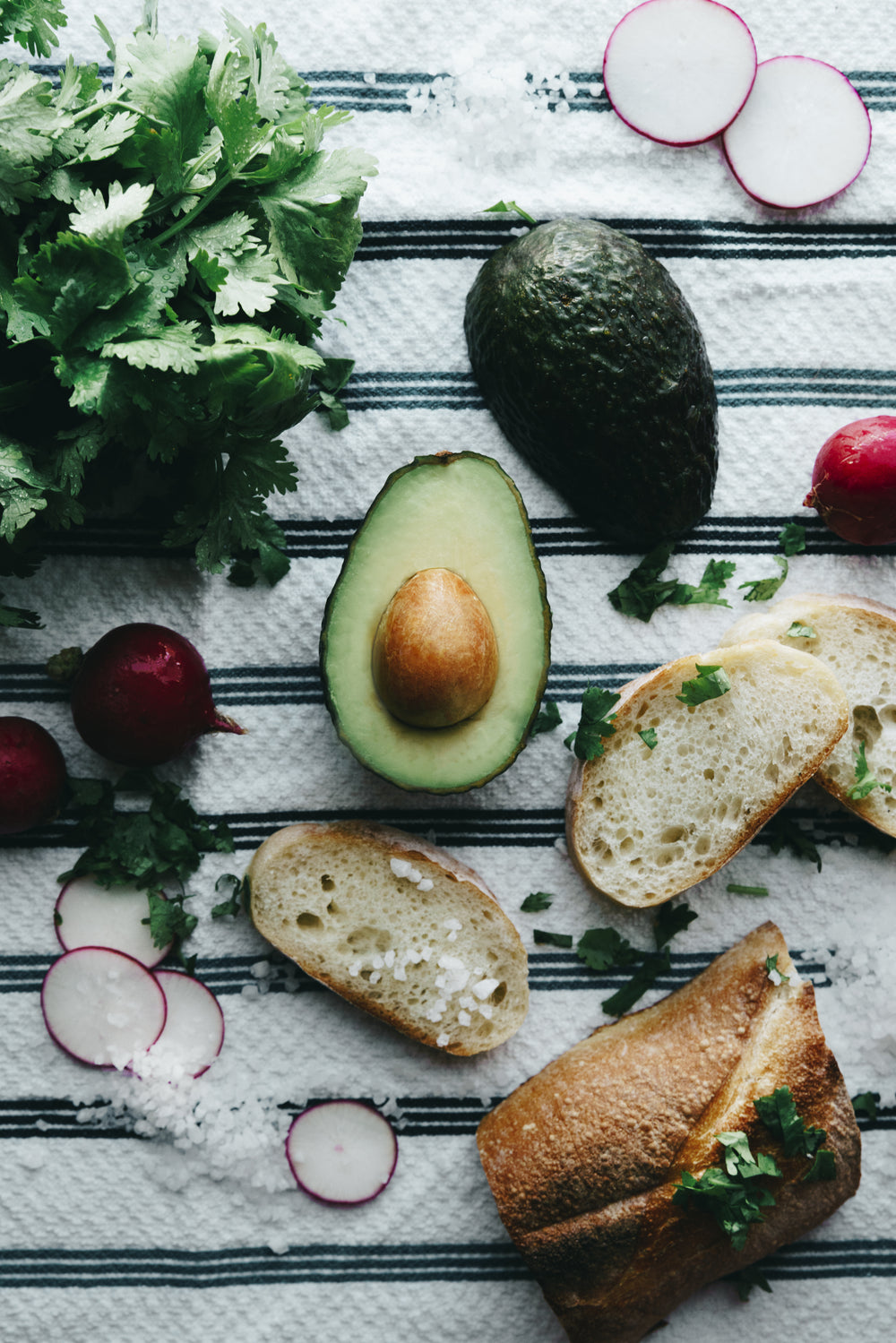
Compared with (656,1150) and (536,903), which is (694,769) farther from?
(656,1150)

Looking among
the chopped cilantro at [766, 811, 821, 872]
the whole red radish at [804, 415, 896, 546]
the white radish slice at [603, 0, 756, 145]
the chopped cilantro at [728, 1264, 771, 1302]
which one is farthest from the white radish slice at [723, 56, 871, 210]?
the chopped cilantro at [728, 1264, 771, 1302]

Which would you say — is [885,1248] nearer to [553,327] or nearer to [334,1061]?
[334,1061]

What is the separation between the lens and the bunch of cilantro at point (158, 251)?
3.11 feet

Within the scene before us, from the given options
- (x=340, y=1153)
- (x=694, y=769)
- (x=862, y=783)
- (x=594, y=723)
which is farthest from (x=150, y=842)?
(x=862, y=783)

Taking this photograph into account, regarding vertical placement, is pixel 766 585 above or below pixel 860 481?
below

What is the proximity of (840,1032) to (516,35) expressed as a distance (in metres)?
1.38

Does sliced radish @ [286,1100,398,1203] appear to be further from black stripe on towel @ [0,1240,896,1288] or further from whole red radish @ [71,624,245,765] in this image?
whole red radish @ [71,624,245,765]

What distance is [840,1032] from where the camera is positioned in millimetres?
1366

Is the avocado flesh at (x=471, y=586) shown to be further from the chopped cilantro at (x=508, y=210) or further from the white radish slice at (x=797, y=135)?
the white radish slice at (x=797, y=135)

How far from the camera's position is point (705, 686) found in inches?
48.8

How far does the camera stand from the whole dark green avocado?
48.9 inches

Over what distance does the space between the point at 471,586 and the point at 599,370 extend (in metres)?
0.32

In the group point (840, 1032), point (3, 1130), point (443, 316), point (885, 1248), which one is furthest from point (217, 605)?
point (885, 1248)

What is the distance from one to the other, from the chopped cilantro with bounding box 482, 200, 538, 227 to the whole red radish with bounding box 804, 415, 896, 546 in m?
0.49
